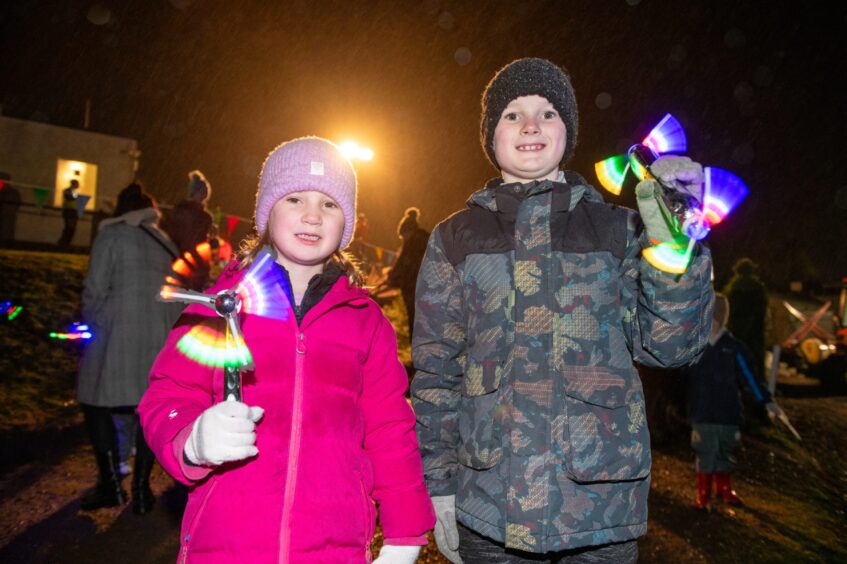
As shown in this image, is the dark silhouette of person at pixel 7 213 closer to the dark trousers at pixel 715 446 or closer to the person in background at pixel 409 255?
the person in background at pixel 409 255

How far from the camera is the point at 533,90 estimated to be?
2.54m

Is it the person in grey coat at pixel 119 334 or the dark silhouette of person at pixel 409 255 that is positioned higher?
the dark silhouette of person at pixel 409 255

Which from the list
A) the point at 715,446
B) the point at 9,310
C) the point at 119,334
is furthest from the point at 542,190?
the point at 9,310

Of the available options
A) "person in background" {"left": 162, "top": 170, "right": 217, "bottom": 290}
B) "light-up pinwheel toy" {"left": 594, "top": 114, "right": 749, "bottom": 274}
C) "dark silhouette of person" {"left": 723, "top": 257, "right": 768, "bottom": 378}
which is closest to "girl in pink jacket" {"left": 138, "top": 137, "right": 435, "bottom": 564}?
"light-up pinwheel toy" {"left": 594, "top": 114, "right": 749, "bottom": 274}

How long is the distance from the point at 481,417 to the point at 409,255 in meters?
6.40

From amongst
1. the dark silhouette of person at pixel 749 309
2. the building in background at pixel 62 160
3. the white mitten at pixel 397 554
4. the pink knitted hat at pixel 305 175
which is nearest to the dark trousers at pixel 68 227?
the building in background at pixel 62 160

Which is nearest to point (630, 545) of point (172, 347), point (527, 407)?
point (527, 407)

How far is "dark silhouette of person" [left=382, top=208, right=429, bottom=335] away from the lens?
27.9 ft

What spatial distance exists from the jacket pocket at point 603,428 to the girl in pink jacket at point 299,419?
577 mm

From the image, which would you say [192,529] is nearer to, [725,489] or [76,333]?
[76,333]

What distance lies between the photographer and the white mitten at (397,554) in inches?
79.4

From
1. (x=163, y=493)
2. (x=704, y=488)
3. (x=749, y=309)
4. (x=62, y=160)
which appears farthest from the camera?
(x=62, y=160)

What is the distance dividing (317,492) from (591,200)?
149cm

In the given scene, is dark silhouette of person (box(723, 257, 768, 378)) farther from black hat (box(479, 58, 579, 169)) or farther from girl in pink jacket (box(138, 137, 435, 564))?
girl in pink jacket (box(138, 137, 435, 564))
